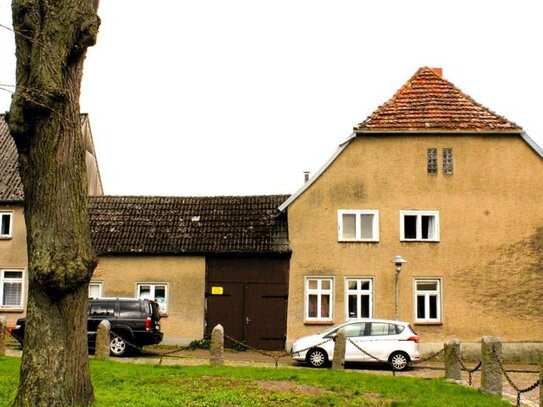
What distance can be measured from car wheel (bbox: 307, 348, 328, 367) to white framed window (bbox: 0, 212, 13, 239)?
12.7 meters

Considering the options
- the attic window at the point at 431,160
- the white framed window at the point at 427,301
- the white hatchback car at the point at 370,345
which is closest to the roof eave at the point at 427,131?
the attic window at the point at 431,160

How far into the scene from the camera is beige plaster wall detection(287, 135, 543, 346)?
87.1 feet

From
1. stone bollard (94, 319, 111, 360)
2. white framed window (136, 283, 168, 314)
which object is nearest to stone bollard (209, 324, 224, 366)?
stone bollard (94, 319, 111, 360)

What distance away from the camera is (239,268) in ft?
89.4

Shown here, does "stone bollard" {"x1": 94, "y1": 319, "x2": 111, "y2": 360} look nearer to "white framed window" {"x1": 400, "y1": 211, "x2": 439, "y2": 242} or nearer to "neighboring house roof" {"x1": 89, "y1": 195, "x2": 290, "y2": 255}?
"neighboring house roof" {"x1": 89, "y1": 195, "x2": 290, "y2": 255}

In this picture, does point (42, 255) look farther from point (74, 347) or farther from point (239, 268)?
point (239, 268)

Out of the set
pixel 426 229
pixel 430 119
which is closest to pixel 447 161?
pixel 430 119

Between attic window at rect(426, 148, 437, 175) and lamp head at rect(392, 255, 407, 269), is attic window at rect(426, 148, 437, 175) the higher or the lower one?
the higher one

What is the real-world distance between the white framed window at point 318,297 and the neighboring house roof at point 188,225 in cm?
151

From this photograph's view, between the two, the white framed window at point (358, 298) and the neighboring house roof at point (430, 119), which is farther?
the neighboring house roof at point (430, 119)

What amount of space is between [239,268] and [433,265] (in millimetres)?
6736

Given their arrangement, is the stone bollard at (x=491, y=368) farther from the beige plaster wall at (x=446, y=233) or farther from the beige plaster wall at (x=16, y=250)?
the beige plaster wall at (x=16, y=250)

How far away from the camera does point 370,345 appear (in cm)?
2188

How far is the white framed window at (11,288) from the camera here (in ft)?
91.8
